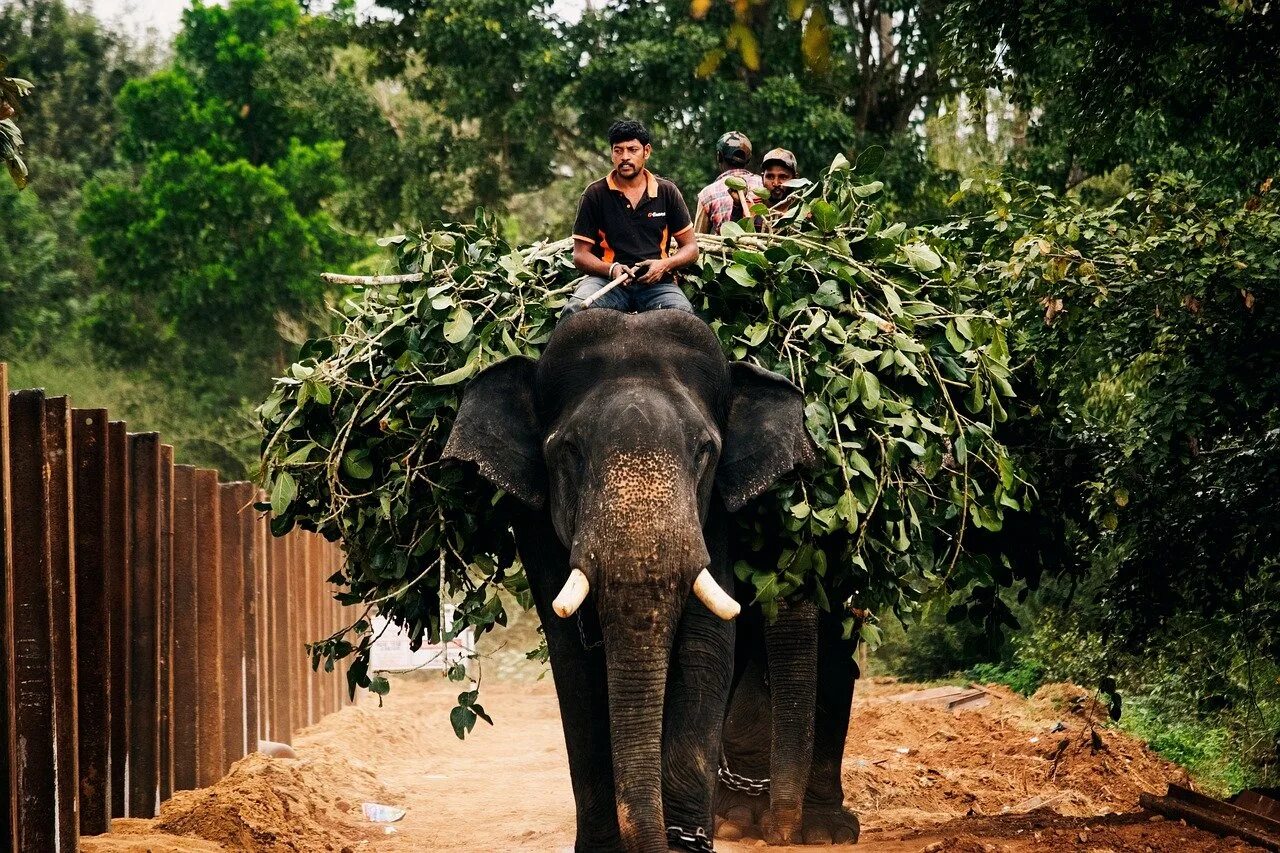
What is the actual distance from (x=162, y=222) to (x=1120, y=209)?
84.2 ft

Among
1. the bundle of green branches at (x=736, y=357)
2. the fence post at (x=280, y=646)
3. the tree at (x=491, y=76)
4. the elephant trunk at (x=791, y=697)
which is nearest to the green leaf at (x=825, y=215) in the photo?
the bundle of green branches at (x=736, y=357)

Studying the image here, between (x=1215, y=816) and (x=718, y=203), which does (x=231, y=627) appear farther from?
(x=1215, y=816)

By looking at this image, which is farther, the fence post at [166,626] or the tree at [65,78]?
the tree at [65,78]

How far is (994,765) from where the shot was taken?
11828 millimetres

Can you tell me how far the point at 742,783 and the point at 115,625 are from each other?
131 inches

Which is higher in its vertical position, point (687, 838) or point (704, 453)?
point (704, 453)

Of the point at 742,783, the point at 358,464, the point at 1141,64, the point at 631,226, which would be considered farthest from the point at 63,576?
the point at 1141,64

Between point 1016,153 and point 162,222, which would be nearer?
point 1016,153

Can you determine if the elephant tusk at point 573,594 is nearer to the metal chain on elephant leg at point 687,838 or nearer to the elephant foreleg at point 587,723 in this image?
the elephant foreleg at point 587,723

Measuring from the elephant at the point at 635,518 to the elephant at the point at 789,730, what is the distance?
1.06 metres

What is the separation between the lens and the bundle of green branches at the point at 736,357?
22.1 feet

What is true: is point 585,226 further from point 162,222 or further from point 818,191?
point 162,222

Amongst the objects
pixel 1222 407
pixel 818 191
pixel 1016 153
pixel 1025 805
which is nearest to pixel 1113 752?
pixel 1025 805

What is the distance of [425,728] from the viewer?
1680 cm
